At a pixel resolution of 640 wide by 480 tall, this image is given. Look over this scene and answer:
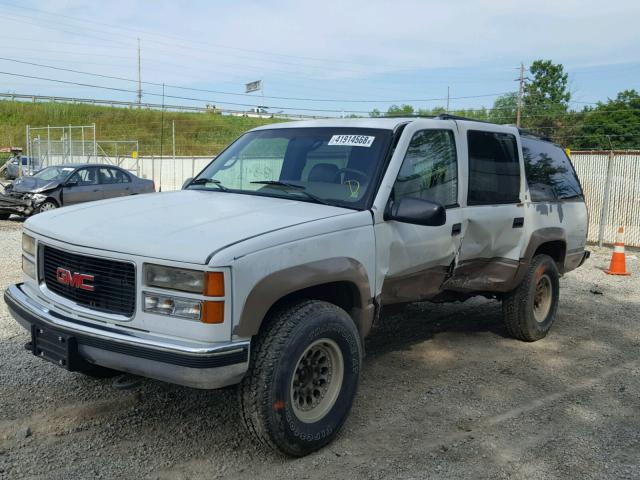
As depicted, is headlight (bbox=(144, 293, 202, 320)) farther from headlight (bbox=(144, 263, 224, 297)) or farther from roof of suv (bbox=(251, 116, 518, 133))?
roof of suv (bbox=(251, 116, 518, 133))

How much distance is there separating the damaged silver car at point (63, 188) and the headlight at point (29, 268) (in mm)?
11438

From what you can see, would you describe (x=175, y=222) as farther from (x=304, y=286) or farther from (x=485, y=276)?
(x=485, y=276)

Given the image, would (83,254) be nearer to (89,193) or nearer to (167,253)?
(167,253)

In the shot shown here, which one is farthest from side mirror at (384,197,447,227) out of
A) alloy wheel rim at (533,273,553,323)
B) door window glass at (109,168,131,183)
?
door window glass at (109,168,131,183)

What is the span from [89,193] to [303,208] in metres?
13.4

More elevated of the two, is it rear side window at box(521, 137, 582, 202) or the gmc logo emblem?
rear side window at box(521, 137, 582, 202)

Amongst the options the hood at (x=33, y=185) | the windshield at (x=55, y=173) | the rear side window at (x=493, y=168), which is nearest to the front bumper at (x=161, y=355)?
the rear side window at (x=493, y=168)

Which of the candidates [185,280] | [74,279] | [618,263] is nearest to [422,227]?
[185,280]

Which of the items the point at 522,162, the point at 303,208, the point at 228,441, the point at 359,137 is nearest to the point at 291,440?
the point at 228,441

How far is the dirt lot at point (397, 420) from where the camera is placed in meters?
3.55

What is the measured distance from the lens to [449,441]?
3.94 m

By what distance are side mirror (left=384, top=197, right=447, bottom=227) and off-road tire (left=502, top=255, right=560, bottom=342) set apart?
235cm

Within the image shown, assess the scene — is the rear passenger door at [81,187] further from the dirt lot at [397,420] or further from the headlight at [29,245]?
the headlight at [29,245]

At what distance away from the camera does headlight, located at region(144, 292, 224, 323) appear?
3.09m
